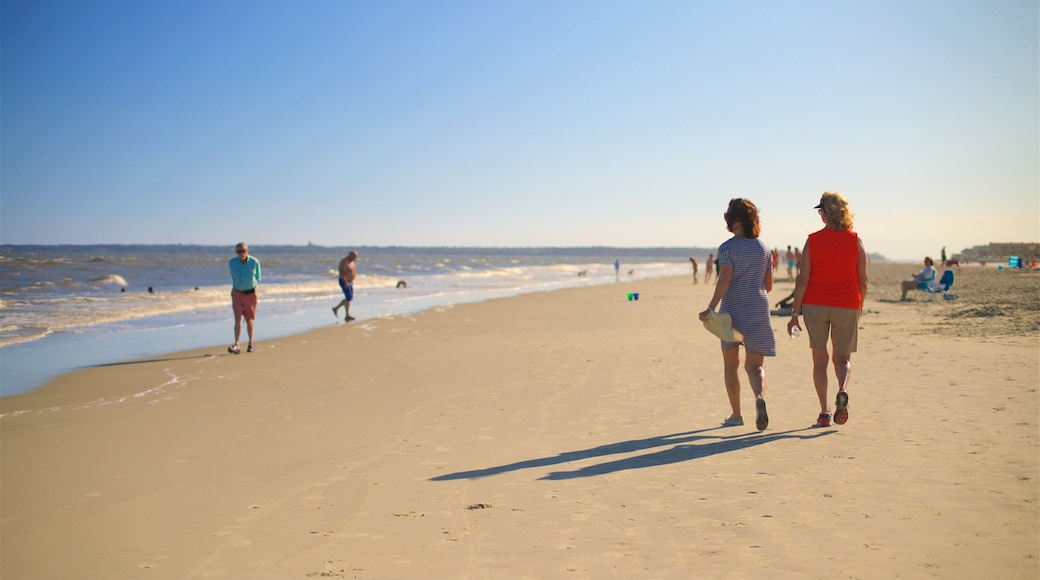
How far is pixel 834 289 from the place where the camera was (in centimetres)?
567

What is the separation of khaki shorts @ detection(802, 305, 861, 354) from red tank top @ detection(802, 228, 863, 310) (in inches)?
2.2

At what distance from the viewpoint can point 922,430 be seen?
18.2ft

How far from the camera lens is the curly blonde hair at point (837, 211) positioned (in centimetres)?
568

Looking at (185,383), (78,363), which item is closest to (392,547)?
(185,383)

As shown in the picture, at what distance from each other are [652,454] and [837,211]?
2589mm

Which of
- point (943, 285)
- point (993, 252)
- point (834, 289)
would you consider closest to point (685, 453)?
point (834, 289)

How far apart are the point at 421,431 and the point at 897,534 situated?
387 centimetres

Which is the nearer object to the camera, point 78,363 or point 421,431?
point 421,431

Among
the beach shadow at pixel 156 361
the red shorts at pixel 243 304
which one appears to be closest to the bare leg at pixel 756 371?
the red shorts at pixel 243 304

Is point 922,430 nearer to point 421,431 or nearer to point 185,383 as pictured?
point 421,431

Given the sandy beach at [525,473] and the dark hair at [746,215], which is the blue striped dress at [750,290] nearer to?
the dark hair at [746,215]

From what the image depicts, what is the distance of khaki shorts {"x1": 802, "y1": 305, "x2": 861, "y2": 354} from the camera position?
18.6ft

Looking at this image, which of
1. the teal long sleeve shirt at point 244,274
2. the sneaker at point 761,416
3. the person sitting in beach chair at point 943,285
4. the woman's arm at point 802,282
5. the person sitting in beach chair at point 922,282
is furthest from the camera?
the person sitting in beach chair at point 943,285

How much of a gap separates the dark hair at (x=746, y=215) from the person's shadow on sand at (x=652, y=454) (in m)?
1.67
